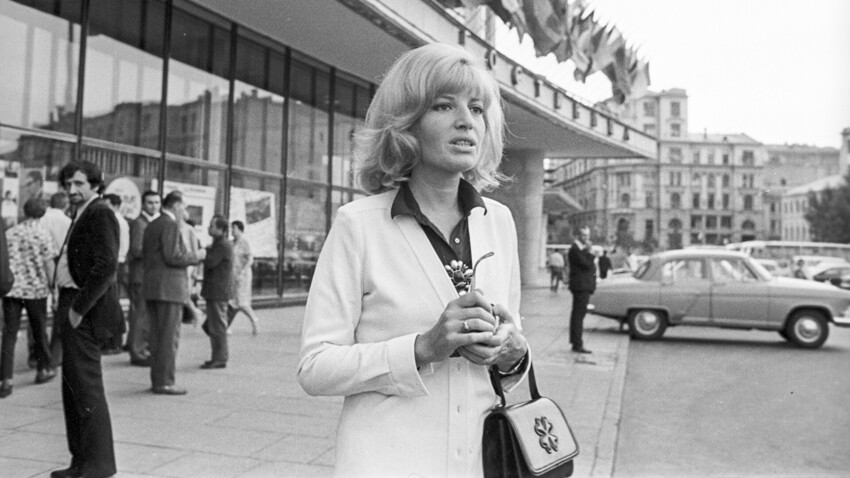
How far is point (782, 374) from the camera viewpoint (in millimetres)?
8648

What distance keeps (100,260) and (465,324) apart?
301 cm

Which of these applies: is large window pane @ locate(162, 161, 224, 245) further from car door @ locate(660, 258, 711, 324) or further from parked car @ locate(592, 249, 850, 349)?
car door @ locate(660, 258, 711, 324)

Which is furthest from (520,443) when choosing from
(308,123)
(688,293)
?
(308,123)

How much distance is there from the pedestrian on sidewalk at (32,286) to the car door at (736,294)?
374 inches

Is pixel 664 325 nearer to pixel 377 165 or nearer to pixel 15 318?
pixel 15 318

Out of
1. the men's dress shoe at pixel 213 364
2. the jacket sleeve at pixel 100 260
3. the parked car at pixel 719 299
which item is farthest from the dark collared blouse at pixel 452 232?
the parked car at pixel 719 299

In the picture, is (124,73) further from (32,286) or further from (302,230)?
(302,230)

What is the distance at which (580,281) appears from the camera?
976 cm

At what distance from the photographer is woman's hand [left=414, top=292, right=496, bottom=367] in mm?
1377

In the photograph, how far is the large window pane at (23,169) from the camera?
899 cm

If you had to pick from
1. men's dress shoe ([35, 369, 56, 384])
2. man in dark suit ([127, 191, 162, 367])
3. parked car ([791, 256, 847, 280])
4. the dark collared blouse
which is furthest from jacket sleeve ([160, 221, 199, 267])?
parked car ([791, 256, 847, 280])

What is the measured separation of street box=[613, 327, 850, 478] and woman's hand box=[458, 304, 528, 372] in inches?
125

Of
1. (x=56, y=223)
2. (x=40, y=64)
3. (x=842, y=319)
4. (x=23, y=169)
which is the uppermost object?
(x=40, y=64)

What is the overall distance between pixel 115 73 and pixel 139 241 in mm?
3745
